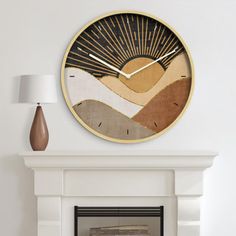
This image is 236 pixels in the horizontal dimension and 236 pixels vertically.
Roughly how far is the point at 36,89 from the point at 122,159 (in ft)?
1.96

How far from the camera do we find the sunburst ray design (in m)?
3.66

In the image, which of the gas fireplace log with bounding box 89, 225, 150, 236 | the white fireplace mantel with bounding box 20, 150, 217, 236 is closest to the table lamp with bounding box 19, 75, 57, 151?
the white fireplace mantel with bounding box 20, 150, 217, 236

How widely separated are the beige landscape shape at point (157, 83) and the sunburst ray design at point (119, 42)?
34 mm

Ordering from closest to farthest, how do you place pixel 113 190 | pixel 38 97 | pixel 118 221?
pixel 38 97, pixel 113 190, pixel 118 221

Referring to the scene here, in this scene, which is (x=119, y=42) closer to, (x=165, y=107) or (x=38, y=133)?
(x=165, y=107)

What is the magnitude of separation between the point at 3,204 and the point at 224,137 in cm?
134

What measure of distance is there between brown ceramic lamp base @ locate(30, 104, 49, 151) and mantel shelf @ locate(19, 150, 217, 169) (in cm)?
8

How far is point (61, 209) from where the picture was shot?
3.54m

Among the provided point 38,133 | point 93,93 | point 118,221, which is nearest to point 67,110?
point 93,93

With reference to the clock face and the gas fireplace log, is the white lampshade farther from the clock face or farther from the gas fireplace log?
the gas fireplace log

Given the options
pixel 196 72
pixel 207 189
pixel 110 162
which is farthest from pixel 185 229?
pixel 196 72

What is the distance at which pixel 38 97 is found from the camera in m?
3.40

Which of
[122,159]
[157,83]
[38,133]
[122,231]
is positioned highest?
[157,83]

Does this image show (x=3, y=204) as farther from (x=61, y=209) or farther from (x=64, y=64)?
(x=64, y=64)
